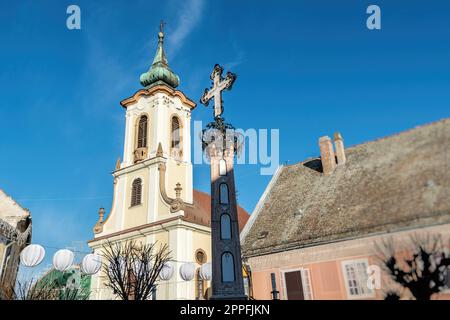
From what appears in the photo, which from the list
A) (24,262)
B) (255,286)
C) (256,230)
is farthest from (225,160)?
(24,262)

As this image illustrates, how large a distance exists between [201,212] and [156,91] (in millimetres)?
12091

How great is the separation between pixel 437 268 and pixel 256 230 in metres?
7.48

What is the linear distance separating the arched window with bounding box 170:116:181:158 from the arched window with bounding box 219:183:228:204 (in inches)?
817

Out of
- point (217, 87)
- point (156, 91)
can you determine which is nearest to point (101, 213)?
point (156, 91)

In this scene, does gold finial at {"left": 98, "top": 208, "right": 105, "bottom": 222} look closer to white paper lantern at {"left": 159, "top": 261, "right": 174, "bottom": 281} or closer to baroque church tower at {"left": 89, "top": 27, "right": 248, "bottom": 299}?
baroque church tower at {"left": 89, "top": 27, "right": 248, "bottom": 299}

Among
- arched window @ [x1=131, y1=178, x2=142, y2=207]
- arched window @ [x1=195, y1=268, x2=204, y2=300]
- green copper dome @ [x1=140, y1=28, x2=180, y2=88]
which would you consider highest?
green copper dome @ [x1=140, y1=28, x2=180, y2=88]

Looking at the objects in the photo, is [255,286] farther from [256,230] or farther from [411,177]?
[411,177]

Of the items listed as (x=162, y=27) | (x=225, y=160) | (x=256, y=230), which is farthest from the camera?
(x=162, y=27)

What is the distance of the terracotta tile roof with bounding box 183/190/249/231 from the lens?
93.9ft

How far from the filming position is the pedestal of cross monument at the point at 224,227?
11.6 metres

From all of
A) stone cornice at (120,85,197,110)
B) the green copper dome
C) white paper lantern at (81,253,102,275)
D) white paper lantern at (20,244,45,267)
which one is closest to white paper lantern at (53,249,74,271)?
white paper lantern at (20,244,45,267)

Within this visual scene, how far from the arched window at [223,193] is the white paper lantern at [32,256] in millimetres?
10507

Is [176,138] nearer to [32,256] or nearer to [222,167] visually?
[32,256]
